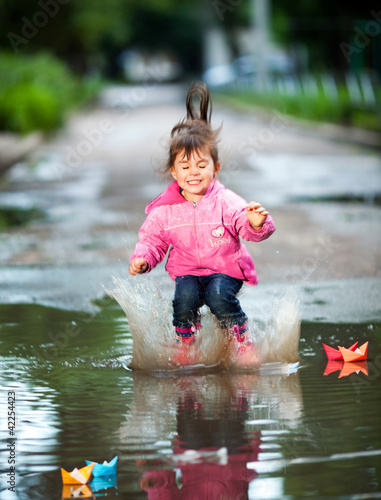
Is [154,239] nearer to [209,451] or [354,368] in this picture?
[354,368]

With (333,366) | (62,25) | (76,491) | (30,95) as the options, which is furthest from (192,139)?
(62,25)

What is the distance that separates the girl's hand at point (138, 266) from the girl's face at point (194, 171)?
0.42 metres

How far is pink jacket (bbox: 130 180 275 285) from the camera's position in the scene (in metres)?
4.44

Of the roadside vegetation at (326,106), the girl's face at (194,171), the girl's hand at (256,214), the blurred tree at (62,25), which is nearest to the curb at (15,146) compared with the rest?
the roadside vegetation at (326,106)

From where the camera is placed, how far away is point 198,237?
445 centimetres

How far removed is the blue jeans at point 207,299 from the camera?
14.5ft

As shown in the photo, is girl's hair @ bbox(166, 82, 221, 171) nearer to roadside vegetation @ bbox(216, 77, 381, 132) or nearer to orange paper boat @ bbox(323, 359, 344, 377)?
orange paper boat @ bbox(323, 359, 344, 377)

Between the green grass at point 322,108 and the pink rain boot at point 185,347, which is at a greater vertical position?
the green grass at point 322,108

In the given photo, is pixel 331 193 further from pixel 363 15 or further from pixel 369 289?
pixel 363 15

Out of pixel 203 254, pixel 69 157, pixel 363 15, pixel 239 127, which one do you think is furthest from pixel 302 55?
pixel 203 254

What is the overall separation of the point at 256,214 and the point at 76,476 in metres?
1.59

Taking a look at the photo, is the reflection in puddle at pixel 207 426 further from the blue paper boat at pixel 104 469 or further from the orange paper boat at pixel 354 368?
the orange paper boat at pixel 354 368

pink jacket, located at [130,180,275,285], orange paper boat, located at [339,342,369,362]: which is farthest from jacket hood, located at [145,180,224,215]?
orange paper boat, located at [339,342,369,362]

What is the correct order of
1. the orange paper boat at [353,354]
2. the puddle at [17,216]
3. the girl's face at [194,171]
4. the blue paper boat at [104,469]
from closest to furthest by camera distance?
1. the blue paper boat at [104,469]
2. the girl's face at [194,171]
3. the orange paper boat at [353,354]
4. the puddle at [17,216]
